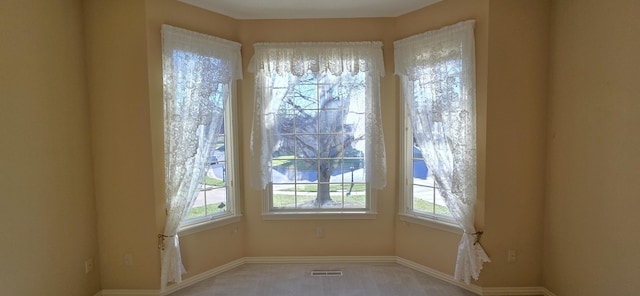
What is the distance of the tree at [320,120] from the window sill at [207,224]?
0.85m

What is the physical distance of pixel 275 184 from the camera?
3.50 meters

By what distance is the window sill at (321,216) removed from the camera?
3428 millimetres

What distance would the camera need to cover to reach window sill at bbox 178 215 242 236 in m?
2.99

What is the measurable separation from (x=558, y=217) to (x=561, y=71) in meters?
1.15

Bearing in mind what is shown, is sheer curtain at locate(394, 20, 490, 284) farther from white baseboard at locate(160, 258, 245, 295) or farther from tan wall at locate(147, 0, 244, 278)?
white baseboard at locate(160, 258, 245, 295)

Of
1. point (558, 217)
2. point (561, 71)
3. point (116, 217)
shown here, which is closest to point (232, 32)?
point (116, 217)

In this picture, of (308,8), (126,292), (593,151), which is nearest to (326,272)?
(126,292)

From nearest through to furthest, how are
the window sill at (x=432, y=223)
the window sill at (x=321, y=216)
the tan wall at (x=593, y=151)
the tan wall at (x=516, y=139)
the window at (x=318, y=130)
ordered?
the tan wall at (x=593, y=151) < the tan wall at (x=516, y=139) < the window sill at (x=432, y=223) < the window at (x=318, y=130) < the window sill at (x=321, y=216)

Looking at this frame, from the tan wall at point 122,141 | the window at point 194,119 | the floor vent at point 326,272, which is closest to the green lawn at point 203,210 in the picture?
the window at point 194,119

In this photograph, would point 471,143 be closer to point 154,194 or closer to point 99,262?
point 154,194

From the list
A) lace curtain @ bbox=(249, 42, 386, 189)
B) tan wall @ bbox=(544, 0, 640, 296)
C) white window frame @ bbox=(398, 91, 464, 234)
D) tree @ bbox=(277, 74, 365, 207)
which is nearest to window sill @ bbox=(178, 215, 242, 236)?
lace curtain @ bbox=(249, 42, 386, 189)

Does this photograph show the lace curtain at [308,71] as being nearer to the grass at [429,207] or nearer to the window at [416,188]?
the window at [416,188]

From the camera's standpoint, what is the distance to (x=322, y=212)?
3461 mm

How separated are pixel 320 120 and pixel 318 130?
11 centimetres
